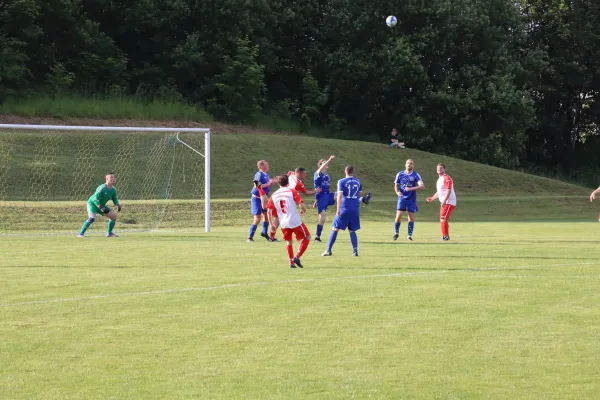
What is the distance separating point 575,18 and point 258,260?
162 feet

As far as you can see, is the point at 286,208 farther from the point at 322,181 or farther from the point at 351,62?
the point at 351,62

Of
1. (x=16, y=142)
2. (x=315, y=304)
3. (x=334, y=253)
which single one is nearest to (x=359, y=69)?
(x=16, y=142)

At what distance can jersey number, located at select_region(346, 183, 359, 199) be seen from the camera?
61.6 feet

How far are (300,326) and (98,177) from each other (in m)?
29.7

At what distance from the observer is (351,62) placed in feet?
187

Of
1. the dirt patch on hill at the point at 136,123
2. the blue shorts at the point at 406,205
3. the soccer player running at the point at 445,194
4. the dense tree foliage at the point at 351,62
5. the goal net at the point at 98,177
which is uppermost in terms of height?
the dense tree foliage at the point at 351,62

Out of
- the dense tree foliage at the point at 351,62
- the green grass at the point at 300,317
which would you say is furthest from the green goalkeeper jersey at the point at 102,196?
the dense tree foliage at the point at 351,62

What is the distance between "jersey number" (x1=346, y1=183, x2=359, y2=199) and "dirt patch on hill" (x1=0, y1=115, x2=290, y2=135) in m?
28.2

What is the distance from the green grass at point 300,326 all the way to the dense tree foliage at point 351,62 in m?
34.3

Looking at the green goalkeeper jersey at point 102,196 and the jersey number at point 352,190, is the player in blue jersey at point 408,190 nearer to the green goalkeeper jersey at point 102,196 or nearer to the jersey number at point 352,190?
the jersey number at point 352,190

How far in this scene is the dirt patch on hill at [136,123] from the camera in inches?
1748

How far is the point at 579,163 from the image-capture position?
65625 mm

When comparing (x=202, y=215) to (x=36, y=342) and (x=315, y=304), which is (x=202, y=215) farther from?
(x=36, y=342)

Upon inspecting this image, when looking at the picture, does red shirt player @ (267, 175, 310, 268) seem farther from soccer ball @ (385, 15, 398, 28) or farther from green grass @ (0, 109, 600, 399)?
soccer ball @ (385, 15, 398, 28)
